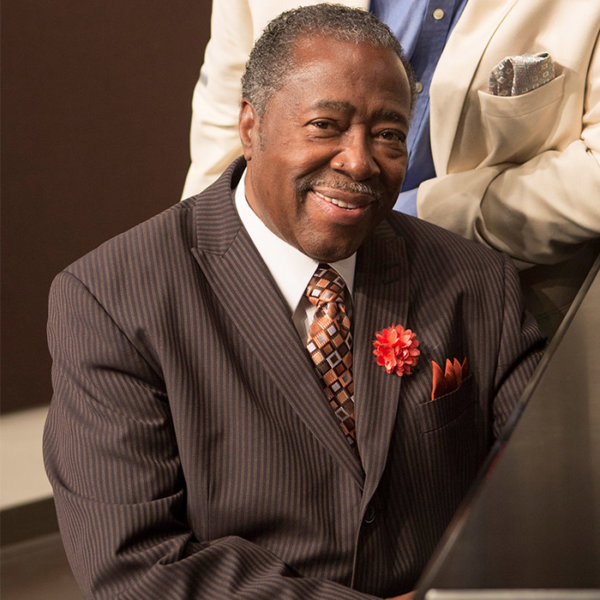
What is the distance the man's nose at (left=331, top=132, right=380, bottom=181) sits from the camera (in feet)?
3.48

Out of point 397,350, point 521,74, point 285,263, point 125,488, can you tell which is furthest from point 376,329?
point 521,74

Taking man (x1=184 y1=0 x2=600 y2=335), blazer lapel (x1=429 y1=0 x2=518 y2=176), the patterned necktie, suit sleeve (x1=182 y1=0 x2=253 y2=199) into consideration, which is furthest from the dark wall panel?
the patterned necktie

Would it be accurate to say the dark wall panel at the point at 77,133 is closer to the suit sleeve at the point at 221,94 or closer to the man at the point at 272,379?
the suit sleeve at the point at 221,94

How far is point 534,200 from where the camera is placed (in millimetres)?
1393

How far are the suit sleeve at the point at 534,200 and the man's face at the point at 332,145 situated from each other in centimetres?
34

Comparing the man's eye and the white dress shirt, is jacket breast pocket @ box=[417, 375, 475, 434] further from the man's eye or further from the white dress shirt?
the man's eye

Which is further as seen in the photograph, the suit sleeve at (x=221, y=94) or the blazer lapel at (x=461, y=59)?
the suit sleeve at (x=221, y=94)

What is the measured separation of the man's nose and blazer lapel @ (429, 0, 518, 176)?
0.41 metres

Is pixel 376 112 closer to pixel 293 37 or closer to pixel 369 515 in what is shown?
pixel 293 37

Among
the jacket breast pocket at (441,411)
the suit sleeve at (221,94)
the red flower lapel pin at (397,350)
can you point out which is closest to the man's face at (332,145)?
the red flower lapel pin at (397,350)

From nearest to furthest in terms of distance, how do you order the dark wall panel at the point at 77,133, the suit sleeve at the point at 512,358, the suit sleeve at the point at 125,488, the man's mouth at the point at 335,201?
1. the suit sleeve at the point at 125,488
2. the man's mouth at the point at 335,201
3. the suit sleeve at the point at 512,358
4. the dark wall panel at the point at 77,133

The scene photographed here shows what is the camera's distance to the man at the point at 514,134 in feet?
4.52

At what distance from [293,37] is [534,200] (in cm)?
52

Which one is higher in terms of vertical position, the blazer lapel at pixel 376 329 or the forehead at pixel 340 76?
the forehead at pixel 340 76
